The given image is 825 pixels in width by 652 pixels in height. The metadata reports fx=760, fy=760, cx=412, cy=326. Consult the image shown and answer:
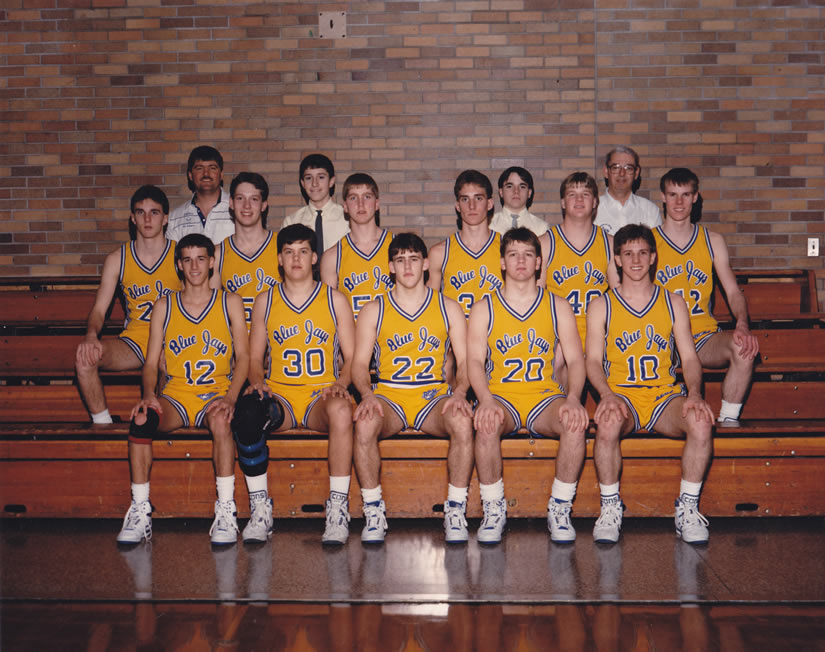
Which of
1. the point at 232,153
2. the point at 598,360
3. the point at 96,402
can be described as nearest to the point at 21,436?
the point at 96,402

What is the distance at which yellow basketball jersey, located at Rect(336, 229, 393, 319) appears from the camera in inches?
157

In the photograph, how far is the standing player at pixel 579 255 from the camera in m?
3.90

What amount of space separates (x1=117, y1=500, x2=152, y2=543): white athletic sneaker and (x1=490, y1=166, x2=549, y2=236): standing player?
231 cm

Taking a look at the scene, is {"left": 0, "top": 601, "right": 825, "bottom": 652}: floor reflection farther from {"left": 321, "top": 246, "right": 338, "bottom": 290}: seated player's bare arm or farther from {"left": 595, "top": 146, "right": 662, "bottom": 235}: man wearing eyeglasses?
{"left": 595, "top": 146, "right": 662, "bottom": 235}: man wearing eyeglasses

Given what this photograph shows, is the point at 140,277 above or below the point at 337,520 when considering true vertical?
above

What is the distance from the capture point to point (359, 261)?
13.1 feet

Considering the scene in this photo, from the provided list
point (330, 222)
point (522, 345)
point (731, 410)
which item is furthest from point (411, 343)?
point (731, 410)

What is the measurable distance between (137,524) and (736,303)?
9.83ft

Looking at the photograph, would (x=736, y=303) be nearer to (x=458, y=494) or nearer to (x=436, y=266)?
(x=436, y=266)

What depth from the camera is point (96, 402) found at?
12.0ft

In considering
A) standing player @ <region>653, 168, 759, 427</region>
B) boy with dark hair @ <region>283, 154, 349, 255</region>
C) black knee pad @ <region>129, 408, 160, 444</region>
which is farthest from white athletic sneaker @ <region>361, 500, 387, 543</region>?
standing player @ <region>653, 168, 759, 427</region>

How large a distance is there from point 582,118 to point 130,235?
3098mm

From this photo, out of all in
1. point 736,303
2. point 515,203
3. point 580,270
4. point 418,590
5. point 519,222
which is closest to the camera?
point 418,590

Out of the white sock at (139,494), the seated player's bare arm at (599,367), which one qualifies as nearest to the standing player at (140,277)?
the white sock at (139,494)
